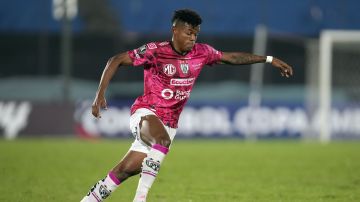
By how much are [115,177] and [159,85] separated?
3.87ft

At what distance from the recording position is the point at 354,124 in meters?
23.1

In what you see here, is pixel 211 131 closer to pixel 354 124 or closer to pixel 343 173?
pixel 354 124

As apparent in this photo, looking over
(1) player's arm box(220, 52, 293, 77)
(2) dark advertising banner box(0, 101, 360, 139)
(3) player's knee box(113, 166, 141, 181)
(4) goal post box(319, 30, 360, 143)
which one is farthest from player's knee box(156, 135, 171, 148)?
(4) goal post box(319, 30, 360, 143)

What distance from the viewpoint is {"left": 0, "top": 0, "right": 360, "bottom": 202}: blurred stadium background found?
461 inches

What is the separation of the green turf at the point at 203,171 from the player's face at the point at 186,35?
2210 millimetres

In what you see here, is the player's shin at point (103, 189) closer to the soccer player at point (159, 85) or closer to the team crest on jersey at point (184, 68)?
the soccer player at point (159, 85)

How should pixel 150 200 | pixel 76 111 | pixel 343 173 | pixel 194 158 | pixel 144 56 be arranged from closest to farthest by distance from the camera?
1. pixel 144 56
2. pixel 150 200
3. pixel 343 173
4. pixel 194 158
5. pixel 76 111

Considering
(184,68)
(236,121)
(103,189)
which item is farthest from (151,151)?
(236,121)

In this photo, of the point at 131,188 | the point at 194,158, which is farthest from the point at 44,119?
the point at 131,188

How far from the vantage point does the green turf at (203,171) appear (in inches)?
386

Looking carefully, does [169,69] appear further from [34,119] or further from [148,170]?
[34,119]

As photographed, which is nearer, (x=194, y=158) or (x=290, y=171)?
(x=290, y=171)

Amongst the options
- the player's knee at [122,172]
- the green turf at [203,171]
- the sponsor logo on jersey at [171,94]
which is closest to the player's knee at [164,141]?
the player's knee at [122,172]

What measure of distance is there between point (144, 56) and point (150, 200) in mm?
2139
